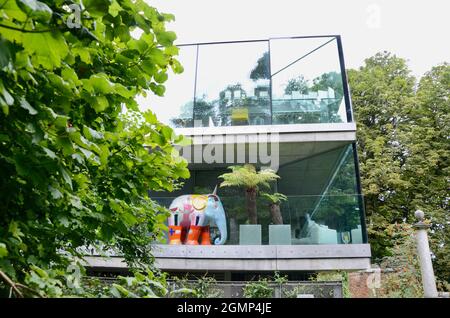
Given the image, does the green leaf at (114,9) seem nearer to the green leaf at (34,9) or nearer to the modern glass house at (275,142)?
the green leaf at (34,9)

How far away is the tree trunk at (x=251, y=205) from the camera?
9.89 m

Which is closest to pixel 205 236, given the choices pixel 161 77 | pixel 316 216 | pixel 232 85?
pixel 316 216

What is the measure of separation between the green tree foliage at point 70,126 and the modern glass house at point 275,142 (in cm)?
730

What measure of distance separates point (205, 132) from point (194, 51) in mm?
3142

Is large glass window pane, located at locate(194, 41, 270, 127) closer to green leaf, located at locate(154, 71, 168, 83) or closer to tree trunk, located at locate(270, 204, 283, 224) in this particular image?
tree trunk, located at locate(270, 204, 283, 224)

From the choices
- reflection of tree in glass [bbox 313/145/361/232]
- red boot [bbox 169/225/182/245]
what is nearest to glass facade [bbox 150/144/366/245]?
reflection of tree in glass [bbox 313/145/361/232]

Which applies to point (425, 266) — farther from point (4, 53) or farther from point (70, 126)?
point (4, 53)

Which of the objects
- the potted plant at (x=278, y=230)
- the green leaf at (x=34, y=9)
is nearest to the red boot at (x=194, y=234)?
the potted plant at (x=278, y=230)

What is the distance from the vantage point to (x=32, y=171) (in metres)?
1.43

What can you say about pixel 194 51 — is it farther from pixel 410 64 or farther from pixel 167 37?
pixel 410 64

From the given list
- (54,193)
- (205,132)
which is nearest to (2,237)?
(54,193)

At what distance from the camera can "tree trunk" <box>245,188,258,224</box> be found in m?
9.89

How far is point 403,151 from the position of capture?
19812 millimetres

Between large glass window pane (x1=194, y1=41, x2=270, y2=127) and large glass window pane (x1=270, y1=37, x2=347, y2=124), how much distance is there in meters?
0.45
